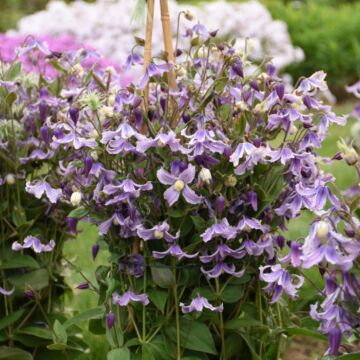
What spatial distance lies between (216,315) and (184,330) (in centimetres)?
9

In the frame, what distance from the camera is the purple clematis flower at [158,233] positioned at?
1.76 meters

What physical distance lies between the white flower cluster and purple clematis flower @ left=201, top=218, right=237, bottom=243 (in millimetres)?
5295

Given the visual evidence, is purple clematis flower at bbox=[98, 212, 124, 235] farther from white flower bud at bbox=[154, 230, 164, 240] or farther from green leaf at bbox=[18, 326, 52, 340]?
green leaf at bbox=[18, 326, 52, 340]

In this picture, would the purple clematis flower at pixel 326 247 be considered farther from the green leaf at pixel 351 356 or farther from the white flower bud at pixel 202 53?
the white flower bud at pixel 202 53

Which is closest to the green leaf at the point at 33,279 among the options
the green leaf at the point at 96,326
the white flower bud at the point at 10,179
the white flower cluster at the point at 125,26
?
the green leaf at the point at 96,326

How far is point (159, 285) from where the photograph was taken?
184 centimetres

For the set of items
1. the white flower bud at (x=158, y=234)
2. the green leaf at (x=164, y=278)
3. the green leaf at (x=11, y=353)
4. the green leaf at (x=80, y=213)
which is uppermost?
the white flower bud at (x=158, y=234)

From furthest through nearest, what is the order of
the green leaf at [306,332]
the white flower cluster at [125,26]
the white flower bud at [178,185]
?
the white flower cluster at [125,26]
the green leaf at [306,332]
the white flower bud at [178,185]

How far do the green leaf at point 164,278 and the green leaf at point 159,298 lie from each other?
0.03 m

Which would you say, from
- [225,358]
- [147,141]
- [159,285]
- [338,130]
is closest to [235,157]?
[147,141]

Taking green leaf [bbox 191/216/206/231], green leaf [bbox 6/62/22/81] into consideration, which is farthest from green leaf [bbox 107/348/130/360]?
green leaf [bbox 6/62/22/81]

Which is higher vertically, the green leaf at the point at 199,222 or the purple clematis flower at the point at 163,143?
the purple clematis flower at the point at 163,143

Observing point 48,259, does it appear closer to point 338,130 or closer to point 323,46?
point 338,130

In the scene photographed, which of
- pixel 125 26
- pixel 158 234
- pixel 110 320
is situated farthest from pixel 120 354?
pixel 125 26
